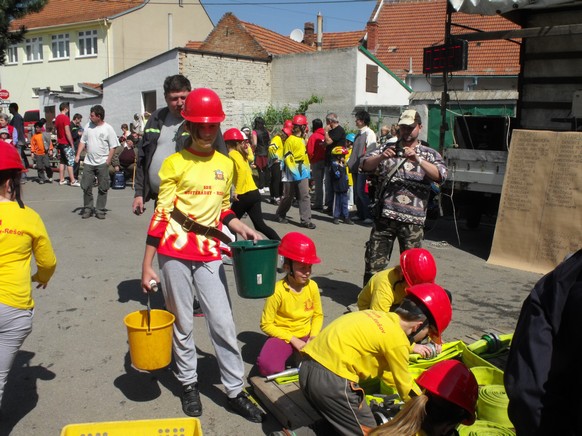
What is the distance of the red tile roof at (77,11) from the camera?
3879cm

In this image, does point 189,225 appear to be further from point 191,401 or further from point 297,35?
point 297,35

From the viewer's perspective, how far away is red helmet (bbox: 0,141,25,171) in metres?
3.50

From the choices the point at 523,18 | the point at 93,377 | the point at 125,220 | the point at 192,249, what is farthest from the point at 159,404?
the point at 523,18

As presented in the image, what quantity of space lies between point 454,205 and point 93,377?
7.59m

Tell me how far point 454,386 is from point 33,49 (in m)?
45.9

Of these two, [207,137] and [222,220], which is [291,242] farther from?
[207,137]

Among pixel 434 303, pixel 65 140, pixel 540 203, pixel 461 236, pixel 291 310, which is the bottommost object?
pixel 461 236

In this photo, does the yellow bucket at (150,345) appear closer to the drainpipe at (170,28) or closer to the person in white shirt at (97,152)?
the person in white shirt at (97,152)

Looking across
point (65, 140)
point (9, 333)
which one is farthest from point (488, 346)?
point (65, 140)

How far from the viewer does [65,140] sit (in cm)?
1570

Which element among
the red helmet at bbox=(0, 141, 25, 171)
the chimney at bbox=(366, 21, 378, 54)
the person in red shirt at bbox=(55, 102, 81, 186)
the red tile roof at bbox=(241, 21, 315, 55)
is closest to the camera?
the red helmet at bbox=(0, 141, 25, 171)

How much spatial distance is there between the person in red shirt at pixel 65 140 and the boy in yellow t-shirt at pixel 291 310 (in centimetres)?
1258

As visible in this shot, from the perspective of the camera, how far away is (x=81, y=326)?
575 cm

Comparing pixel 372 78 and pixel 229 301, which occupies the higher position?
pixel 372 78
